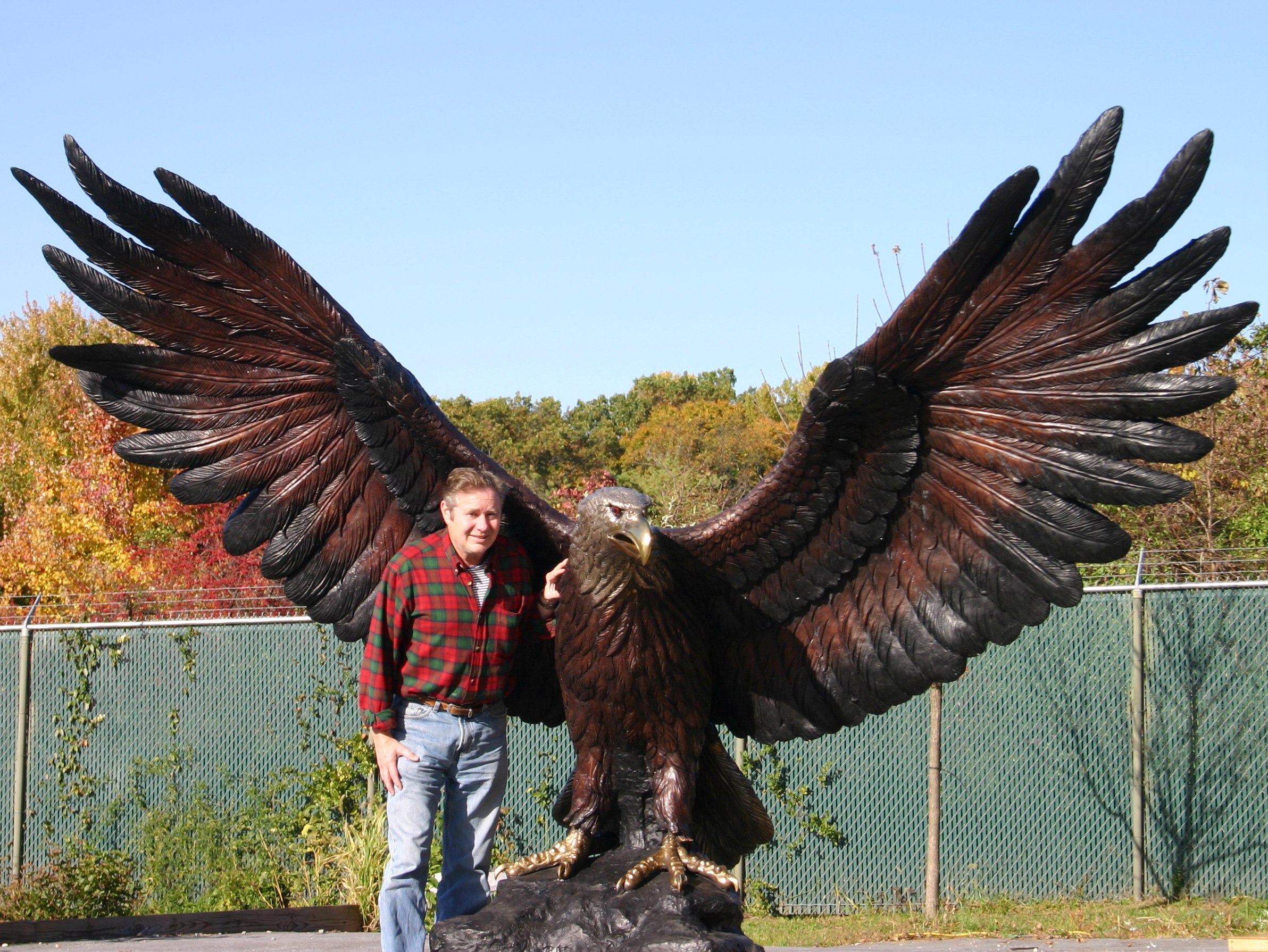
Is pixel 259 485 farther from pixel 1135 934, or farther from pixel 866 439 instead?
pixel 1135 934

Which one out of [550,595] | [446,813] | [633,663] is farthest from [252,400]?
[633,663]

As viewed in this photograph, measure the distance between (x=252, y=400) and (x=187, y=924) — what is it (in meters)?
4.58

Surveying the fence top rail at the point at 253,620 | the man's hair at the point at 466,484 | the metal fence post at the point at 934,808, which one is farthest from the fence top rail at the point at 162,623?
the man's hair at the point at 466,484

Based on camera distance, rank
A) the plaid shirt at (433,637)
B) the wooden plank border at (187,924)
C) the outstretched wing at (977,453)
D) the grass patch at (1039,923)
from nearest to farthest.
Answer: the outstretched wing at (977,453), the plaid shirt at (433,637), the grass patch at (1039,923), the wooden plank border at (187,924)

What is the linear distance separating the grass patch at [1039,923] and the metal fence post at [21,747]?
5409mm

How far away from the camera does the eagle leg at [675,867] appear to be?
411 centimetres

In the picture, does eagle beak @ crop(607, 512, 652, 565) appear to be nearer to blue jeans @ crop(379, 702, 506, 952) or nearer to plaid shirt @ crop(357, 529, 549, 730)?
plaid shirt @ crop(357, 529, 549, 730)

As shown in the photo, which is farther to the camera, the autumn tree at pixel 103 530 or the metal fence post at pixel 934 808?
the autumn tree at pixel 103 530

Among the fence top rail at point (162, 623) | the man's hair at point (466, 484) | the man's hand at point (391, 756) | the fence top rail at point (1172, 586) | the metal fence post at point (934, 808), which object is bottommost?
the metal fence post at point (934, 808)

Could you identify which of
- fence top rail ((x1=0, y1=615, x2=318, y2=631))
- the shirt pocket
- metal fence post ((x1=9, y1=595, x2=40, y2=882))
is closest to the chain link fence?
fence top rail ((x1=0, y1=615, x2=318, y2=631))

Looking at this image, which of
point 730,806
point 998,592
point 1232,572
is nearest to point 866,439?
point 998,592

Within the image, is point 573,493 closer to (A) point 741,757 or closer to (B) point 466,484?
(A) point 741,757

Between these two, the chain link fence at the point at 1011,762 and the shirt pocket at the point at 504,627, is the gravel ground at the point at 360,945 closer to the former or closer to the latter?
the chain link fence at the point at 1011,762

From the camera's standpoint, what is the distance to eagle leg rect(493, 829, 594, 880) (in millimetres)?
4312
